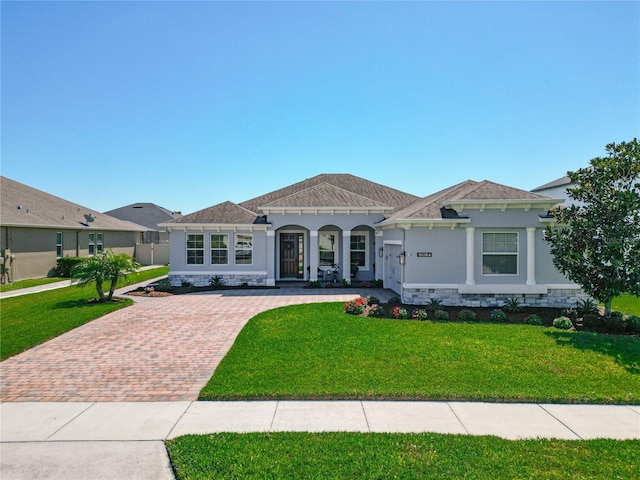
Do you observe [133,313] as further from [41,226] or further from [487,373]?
[41,226]

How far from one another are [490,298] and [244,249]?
10852 millimetres

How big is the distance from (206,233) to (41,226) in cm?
983

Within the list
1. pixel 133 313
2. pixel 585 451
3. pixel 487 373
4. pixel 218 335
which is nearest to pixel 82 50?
pixel 133 313

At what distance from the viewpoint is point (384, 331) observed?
30.1ft

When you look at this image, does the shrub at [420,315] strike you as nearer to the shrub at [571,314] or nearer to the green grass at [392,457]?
the shrub at [571,314]

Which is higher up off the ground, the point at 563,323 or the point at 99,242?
the point at 99,242

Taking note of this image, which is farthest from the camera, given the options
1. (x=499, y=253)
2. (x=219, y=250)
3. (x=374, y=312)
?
(x=219, y=250)

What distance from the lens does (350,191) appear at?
2211 centimetres

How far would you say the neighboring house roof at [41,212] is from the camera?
1872 cm

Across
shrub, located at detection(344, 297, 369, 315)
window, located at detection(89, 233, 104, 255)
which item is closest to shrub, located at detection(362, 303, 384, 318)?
shrub, located at detection(344, 297, 369, 315)

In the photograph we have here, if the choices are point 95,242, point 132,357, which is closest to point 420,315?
point 132,357

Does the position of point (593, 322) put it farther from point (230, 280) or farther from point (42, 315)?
point (42, 315)

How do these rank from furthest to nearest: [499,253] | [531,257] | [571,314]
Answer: [499,253]
[531,257]
[571,314]

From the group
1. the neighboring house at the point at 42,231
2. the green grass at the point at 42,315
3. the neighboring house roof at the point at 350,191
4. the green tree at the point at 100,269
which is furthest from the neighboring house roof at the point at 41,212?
the neighboring house roof at the point at 350,191
